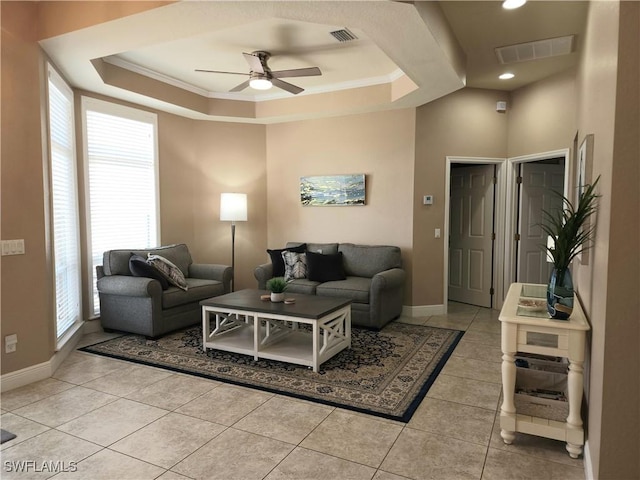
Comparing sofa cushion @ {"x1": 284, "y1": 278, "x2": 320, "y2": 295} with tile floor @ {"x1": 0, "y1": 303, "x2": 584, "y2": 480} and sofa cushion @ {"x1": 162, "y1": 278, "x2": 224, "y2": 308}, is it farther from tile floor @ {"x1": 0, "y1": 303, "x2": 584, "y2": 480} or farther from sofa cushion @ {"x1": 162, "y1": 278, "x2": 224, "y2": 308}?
tile floor @ {"x1": 0, "y1": 303, "x2": 584, "y2": 480}

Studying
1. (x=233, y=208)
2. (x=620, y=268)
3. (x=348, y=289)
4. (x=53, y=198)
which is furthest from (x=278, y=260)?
(x=620, y=268)

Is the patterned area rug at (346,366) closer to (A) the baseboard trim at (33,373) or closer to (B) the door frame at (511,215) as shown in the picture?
(A) the baseboard trim at (33,373)

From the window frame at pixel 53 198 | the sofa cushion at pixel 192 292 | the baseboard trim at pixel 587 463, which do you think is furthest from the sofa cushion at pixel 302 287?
the baseboard trim at pixel 587 463

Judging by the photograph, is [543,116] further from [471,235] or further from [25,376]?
[25,376]

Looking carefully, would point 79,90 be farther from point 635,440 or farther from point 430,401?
point 635,440

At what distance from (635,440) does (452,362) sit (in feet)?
6.69

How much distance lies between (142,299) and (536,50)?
4.68m

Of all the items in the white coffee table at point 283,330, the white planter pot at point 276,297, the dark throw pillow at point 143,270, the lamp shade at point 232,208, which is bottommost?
the white coffee table at point 283,330

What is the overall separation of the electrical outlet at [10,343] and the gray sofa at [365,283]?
2.63 meters

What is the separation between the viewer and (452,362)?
12.2 ft

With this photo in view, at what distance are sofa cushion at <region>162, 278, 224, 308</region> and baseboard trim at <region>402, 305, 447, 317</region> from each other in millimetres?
2379

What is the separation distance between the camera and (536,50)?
13.3ft

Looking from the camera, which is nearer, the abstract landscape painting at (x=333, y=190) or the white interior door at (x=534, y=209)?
the white interior door at (x=534, y=209)

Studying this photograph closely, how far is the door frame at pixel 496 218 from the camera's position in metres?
5.38
